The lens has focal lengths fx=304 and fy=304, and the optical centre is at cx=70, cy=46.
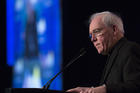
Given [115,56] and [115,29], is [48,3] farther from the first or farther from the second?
[115,56]

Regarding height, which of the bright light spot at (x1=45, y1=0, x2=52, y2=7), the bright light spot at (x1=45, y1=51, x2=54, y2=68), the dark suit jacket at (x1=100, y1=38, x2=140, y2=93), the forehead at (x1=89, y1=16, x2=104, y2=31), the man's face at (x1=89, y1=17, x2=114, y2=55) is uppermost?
the bright light spot at (x1=45, y1=0, x2=52, y2=7)

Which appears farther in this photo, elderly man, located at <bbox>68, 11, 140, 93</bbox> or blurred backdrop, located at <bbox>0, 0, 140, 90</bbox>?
blurred backdrop, located at <bbox>0, 0, 140, 90</bbox>

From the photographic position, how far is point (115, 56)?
2.29m

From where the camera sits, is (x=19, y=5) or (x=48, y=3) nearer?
(x=48, y=3)

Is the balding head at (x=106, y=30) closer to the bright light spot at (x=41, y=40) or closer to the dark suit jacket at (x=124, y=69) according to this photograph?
the dark suit jacket at (x=124, y=69)

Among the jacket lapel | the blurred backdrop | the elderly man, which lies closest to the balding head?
the elderly man

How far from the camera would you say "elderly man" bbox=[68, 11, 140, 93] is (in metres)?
1.99

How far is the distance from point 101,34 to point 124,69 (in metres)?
0.43

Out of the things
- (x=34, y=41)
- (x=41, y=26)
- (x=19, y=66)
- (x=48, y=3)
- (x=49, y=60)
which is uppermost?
(x=48, y=3)

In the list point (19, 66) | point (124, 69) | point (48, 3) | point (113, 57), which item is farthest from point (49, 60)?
point (124, 69)

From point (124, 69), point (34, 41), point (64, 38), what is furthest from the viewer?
point (34, 41)

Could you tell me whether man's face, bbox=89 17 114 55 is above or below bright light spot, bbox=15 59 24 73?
above

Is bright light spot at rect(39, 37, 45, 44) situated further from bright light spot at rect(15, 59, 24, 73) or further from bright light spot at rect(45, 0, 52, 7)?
bright light spot at rect(15, 59, 24, 73)

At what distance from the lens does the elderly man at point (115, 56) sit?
6.53ft
